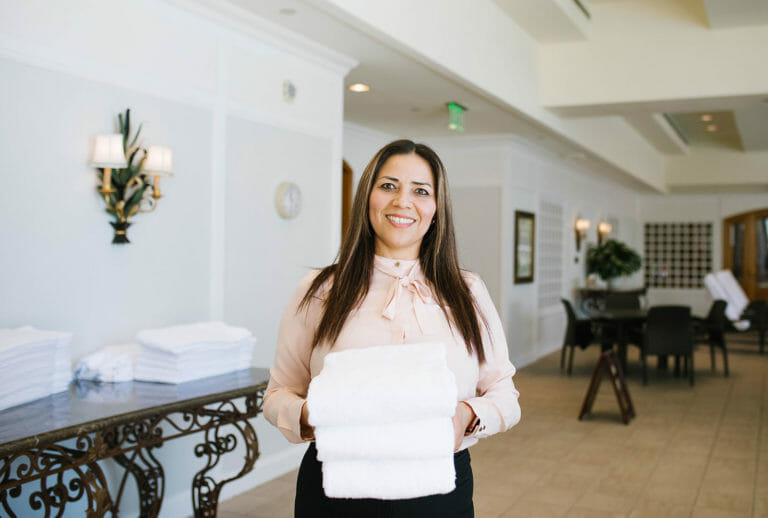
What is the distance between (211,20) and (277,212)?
1.15 meters

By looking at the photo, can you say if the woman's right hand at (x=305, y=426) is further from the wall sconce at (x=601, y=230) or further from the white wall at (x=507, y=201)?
the wall sconce at (x=601, y=230)

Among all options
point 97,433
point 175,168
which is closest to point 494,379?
point 97,433

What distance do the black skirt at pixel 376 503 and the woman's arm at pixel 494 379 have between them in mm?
150

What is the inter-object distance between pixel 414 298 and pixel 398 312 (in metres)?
0.05

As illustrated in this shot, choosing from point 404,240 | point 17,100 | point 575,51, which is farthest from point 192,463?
point 575,51

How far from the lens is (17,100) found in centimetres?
283

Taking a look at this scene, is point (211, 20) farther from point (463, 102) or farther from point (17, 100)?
point (463, 102)

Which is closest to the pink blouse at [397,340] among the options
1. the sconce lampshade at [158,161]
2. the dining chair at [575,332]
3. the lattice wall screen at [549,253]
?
the sconce lampshade at [158,161]

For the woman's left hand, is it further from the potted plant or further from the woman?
the potted plant

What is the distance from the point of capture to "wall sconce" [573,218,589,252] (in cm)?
1103

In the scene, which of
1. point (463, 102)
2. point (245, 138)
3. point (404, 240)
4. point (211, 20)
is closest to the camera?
point (404, 240)

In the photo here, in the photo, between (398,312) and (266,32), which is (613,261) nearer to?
(266,32)

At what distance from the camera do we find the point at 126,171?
10.5ft

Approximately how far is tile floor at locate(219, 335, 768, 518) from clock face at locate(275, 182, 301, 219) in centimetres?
161
